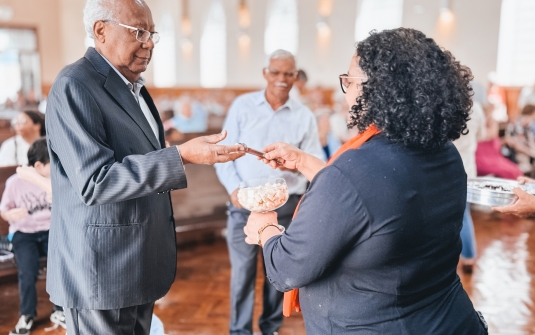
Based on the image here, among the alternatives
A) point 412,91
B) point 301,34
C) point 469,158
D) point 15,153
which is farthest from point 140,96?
point 301,34

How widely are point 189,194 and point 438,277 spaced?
3707 mm

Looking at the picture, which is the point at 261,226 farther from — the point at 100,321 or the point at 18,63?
the point at 18,63

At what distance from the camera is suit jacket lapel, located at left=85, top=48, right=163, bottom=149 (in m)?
1.52

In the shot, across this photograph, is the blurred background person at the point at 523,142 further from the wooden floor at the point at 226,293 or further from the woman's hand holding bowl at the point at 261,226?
the woman's hand holding bowl at the point at 261,226

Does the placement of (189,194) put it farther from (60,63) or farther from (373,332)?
(60,63)

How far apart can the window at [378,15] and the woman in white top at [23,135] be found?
32.2 ft

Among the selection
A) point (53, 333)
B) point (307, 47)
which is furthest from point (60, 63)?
point (53, 333)

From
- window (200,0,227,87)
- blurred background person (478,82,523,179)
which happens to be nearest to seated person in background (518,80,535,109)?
blurred background person (478,82,523,179)

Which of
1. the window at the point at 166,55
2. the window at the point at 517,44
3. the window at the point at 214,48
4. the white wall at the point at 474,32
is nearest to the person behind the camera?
the window at the point at 517,44

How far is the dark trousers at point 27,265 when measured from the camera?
3.06 metres

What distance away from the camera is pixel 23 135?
12.4ft

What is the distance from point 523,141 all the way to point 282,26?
935 cm

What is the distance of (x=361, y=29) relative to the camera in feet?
41.7

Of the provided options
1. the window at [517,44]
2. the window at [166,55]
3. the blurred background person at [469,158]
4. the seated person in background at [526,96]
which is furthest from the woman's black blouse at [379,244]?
the window at [166,55]
